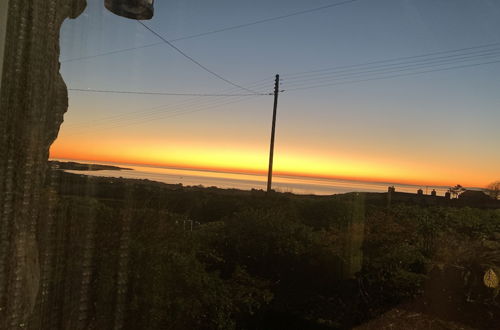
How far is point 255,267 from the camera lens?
7.99 m

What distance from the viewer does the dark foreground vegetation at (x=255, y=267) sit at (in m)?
3.13

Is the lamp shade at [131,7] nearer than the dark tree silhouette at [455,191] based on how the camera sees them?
Yes

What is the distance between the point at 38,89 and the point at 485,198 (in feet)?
73.7

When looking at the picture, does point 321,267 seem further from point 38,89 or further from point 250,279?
point 38,89

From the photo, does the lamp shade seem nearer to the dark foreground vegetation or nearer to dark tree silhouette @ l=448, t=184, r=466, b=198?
the dark foreground vegetation

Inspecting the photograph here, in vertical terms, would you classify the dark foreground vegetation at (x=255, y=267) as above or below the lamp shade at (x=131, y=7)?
below

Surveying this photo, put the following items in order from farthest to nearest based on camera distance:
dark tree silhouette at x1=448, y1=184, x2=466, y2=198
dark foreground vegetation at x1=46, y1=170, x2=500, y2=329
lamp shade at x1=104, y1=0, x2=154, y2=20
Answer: dark tree silhouette at x1=448, y1=184, x2=466, y2=198, dark foreground vegetation at x1=46, y1=170, x2=500, y2=329, lamp shade at x1=104, y1=0, x2=154, y2=20

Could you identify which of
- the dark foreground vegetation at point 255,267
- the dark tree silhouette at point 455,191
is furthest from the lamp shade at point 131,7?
the dark tree silhouette at point 455,191

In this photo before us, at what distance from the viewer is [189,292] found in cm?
452

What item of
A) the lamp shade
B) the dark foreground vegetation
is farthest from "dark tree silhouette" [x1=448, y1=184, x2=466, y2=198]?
the lamp shade

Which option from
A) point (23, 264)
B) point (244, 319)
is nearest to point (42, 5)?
point (23, 264)

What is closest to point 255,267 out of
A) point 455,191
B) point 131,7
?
point 131,7

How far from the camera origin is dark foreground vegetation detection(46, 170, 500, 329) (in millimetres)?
3133

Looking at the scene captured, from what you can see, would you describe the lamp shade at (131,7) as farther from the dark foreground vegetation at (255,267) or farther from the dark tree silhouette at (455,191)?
the dark tree silhouette at (455,191)
